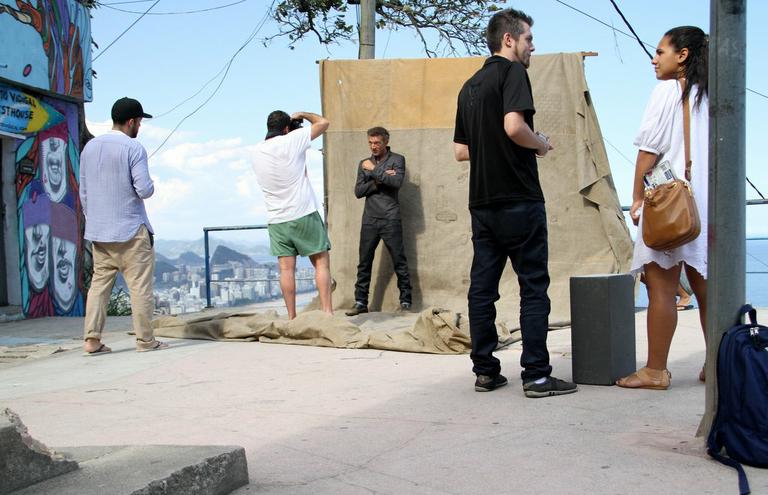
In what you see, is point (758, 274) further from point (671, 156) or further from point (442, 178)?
point (671, 156)

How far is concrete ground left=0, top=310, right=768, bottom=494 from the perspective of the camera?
9.57 feet

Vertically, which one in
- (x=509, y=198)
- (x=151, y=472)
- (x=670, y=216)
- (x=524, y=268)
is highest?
(x=509, y=198)

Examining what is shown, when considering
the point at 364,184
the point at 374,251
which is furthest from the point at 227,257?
the point at 364,184

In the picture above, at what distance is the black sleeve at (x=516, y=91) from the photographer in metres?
4.17

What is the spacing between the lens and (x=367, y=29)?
1019cm

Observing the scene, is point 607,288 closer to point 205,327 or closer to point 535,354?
point 535,354

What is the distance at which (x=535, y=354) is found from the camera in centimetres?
428

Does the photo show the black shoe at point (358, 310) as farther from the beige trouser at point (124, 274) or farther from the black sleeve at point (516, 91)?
the black sleeve at point (516, 91)

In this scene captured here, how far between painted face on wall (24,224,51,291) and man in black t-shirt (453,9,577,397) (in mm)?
7711

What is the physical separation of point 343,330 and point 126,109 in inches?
93.4

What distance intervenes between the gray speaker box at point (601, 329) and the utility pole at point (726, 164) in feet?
4.90

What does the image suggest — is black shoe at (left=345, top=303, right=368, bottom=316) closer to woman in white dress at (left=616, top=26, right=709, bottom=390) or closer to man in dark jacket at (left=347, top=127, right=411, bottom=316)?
man in dark jacket at (left=347, top=127, right=411, bottom=316)

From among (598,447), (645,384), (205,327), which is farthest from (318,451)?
(205,327)

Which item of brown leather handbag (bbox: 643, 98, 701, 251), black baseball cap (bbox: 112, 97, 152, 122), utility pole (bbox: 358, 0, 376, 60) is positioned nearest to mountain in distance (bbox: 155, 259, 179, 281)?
utility pole (bbox: 358, 0, 376, 60)
